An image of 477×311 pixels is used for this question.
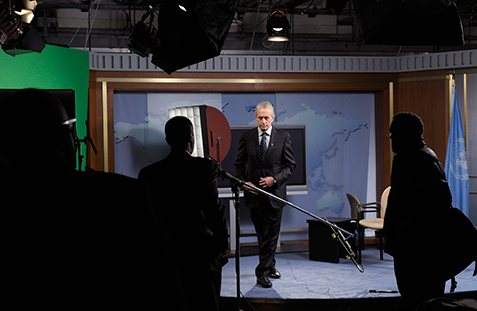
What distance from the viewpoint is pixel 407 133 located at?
2.73m

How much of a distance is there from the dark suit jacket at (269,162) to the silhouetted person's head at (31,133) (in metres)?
3.30

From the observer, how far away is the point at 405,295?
8.79 feet

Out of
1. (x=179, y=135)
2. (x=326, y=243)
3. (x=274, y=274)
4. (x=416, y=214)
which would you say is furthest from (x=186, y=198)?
(x=326, y=243)

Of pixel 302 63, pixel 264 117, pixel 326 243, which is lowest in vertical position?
pixel 326 243

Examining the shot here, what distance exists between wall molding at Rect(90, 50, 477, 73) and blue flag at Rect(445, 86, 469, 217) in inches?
28.3

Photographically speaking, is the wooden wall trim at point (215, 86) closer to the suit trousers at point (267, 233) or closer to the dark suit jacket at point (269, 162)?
the dark suit jacket at point (269, 162)

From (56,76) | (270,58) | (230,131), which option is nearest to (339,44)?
(270,58)

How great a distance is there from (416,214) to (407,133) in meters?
0.48

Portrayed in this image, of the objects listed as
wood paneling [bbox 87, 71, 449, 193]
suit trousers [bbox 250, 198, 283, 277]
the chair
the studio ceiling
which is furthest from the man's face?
the studio ceiling

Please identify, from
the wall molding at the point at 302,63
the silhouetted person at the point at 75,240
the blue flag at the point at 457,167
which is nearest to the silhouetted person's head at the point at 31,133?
the silhouetted person at the point at 75,240

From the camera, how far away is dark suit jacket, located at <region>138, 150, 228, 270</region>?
2.27 meters

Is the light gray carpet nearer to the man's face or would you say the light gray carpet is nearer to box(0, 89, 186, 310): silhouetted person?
the man's face

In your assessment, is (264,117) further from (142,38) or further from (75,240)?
(75,240)

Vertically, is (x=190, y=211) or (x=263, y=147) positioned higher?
(x=263, y=147)
